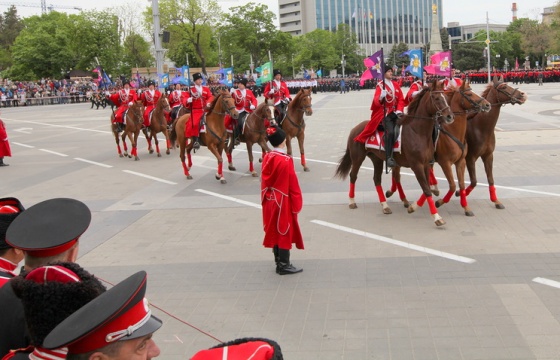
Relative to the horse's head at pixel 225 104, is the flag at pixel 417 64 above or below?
above

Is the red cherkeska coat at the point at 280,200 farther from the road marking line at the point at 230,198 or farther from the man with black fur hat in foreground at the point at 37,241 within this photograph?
the man with black fur hat in foreground at the point at 37,241

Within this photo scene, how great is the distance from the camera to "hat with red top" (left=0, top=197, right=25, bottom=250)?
3649 millimetres

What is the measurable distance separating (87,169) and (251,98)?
5803 millimetres

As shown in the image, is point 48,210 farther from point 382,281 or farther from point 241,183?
point 241,183

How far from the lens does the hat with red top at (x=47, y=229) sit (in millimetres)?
3059

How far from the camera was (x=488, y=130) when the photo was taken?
414 inches

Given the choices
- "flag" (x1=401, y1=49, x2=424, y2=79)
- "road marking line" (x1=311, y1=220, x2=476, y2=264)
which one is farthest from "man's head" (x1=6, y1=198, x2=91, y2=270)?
"flag" (x1=401, y1=49, x2=424, y2=79)

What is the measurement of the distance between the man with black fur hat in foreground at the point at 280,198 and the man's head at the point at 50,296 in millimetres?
5062

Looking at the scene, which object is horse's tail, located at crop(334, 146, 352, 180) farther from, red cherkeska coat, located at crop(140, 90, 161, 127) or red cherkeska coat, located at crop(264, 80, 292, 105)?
red cherkeska coat, located at crop(140, 90, 161, 127)

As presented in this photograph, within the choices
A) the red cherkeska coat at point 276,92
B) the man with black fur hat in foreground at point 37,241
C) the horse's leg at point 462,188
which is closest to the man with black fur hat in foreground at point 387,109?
the horse's leg at point 462,188

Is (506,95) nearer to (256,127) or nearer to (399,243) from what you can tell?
(399,243)

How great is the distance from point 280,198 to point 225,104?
23.5ft

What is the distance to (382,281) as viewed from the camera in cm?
726

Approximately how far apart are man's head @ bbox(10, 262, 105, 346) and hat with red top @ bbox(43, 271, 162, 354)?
21 cm
